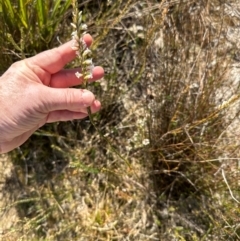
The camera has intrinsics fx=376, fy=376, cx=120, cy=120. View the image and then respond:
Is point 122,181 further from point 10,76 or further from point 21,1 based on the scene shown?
point 21,1

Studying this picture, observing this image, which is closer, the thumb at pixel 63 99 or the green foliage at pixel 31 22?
the thumb at pixel 63 99

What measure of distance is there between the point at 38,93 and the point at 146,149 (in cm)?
54

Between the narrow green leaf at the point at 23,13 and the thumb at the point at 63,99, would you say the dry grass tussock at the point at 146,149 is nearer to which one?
the narrow green leaf at the point at 23,13

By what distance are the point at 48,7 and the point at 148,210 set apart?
94 centimetres

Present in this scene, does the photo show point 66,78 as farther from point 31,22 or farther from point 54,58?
point 31,22

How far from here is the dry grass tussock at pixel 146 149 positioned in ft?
4.79

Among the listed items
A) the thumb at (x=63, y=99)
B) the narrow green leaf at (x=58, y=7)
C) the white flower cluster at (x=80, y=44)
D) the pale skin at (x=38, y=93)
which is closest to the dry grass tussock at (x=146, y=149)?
the narrow green leaf at (x=58, y=7)

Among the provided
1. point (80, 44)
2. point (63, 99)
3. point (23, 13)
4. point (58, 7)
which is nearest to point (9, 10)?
point (23, 13)

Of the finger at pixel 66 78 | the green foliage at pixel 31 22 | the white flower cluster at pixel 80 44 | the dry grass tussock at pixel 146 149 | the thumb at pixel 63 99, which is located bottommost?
the dry grass tussock at pixel 146 149

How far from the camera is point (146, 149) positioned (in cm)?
155

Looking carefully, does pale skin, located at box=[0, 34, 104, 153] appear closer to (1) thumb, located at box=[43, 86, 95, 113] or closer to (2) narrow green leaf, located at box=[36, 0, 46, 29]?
(1) thumb, located at box=[43, 86, 95, 113]

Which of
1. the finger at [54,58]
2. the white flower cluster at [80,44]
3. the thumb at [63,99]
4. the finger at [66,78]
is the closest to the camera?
the white flower cluster at [80,44]

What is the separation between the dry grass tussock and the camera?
1.46m

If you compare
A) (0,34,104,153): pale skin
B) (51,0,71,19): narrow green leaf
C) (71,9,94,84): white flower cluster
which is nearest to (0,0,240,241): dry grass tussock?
(51,0,71,19): narrow green leaf
